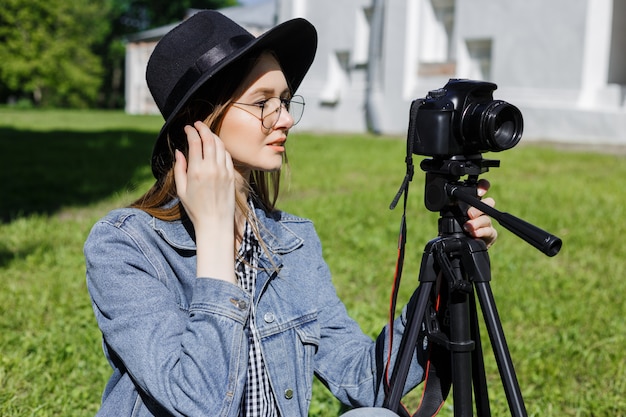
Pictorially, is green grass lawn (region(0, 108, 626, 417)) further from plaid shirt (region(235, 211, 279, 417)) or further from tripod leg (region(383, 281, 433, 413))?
tripod leg (region(383, 281, 433, 413))

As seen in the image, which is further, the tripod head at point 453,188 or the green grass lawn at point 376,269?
the green grass lawn at point 376,269

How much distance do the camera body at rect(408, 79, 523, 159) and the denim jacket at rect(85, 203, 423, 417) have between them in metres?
0.56

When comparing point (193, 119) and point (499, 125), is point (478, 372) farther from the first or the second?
point (193, 119)

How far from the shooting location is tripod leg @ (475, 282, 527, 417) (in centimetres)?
173

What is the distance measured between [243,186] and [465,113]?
715 millimetres

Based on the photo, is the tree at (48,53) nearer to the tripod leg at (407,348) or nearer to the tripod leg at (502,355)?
the tripod leg at (407,348)

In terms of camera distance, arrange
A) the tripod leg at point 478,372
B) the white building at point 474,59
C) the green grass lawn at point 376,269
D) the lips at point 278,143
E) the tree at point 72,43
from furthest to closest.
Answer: the tree at point 72,43
the white building at point 474,59
the green grass lawn at point 376,269
the lips at point 278,143
the tripod leg at point 478,372

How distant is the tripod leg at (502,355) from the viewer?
5.67 ft

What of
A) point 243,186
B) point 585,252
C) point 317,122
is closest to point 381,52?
point 317,122

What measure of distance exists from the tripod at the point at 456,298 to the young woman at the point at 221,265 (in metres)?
0.07

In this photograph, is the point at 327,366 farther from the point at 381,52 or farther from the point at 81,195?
the point at 381,52

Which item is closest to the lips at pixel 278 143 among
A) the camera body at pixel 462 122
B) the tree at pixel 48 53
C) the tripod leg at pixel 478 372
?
the camera body at pixel 462 122

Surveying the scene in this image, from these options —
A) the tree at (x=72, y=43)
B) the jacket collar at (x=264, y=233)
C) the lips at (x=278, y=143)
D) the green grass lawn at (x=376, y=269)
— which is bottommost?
the green grass lawn at (x=376, y=269)

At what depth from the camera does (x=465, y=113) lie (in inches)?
68.0
